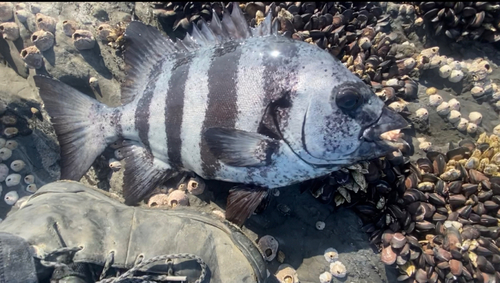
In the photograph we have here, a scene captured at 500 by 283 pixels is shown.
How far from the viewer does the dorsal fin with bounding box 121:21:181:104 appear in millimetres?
2887

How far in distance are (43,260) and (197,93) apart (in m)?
1.40

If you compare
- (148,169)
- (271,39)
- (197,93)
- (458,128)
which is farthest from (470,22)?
(148,169)

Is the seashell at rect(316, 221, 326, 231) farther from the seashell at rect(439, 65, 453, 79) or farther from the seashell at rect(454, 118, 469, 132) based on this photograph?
the seashell at rect(439, 65, 453, 79)

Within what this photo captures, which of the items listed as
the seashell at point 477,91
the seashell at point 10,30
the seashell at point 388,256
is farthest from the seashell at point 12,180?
the seashell at point 477,91

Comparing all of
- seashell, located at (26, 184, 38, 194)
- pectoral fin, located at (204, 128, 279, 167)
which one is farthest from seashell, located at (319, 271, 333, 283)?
seashell, located at (26, 184, 38, 194)

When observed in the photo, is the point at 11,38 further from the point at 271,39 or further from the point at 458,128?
the point at 458,128

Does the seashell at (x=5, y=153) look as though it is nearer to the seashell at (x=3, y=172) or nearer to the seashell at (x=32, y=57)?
the seashell at (x=3, y=172)

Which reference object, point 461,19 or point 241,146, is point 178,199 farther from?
point 461,19

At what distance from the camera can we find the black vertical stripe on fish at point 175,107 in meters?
2.53

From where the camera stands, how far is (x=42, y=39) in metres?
3.10

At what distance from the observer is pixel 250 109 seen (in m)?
2.34

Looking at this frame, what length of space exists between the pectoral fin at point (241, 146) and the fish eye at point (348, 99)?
490mm

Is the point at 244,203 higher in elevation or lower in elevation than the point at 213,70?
lower

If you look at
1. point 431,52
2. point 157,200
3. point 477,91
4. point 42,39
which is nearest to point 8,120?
point 42,39
